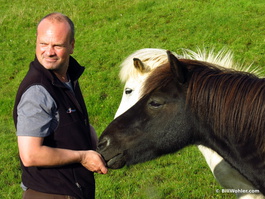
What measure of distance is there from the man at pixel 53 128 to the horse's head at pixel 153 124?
22 cm

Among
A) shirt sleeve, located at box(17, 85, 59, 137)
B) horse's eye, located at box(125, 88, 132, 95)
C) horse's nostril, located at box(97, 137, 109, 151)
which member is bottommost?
horse's eye, located at box(125, 88, 132, 95)

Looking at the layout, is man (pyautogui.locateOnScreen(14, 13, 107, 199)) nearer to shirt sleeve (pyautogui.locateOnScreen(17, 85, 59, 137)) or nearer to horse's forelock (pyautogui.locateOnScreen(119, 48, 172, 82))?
shirt sleeve (pyautogui.locateOnScreen(17, 85, 59, 137))

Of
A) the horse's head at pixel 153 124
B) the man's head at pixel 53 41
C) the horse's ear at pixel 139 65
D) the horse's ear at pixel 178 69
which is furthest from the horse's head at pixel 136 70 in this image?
the man's head at pixel 53 41

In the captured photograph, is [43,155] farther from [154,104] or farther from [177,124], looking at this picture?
[177,124]

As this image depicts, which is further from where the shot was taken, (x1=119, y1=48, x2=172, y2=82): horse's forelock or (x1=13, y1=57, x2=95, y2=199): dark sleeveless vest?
(x1=119, y1=48, x2=172, y2=82): horse's forelock

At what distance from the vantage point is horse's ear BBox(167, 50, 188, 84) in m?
3.23

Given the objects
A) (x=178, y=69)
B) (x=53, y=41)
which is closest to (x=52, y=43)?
(x=53, y=41)

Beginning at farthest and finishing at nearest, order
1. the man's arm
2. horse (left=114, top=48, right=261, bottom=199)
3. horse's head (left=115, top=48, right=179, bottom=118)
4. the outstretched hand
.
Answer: horse's head (left=115, top=48, right=179, bottom=118) < horse (left=114, top=48, right=261, bottom=199) < the outstretched hand < the man's arm

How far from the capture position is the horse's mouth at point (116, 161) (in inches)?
133

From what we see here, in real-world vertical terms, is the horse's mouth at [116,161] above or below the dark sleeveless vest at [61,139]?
below

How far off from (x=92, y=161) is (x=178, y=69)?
97 cm

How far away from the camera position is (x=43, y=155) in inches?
115

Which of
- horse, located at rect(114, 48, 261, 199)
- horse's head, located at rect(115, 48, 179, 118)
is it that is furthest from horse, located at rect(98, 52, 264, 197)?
horse's head, located at rect(115, 48, 179, 118)

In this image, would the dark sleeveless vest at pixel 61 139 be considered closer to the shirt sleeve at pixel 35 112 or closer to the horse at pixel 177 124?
the shirt sleeve at pixel 35 112
